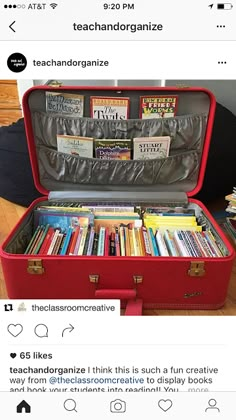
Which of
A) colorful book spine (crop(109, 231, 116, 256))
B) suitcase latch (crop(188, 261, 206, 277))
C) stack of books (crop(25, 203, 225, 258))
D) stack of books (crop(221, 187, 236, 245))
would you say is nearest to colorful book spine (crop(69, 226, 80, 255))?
A: stack of books (crop(25, 203, 225, 258))

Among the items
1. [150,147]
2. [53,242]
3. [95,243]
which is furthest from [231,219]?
[53,242]

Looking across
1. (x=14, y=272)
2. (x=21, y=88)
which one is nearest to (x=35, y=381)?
(x=14, y=272)

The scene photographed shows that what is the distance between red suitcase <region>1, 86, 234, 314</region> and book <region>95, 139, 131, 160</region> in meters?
0.02

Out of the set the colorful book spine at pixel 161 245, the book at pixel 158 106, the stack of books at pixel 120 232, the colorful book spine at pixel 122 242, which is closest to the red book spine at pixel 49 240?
the stack of books at pixel 120 232

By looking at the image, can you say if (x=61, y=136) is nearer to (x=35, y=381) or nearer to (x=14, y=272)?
(x=14, y=272)

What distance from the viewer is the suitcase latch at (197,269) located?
0.83m

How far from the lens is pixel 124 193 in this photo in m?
1.12

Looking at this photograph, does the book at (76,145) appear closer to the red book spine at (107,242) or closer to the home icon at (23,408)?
the red book spine at (107,242)

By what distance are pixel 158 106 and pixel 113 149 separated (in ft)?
0.61

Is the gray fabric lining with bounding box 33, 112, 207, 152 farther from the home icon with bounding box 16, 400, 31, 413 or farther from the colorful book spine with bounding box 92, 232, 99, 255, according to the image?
the home icon with bounding box 16, 400, 31, 413

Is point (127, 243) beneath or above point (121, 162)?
beneath

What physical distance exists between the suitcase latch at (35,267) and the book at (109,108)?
47cm

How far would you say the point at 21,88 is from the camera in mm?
1910

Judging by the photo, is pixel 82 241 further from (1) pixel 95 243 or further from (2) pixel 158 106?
(2) pixel 158 106
